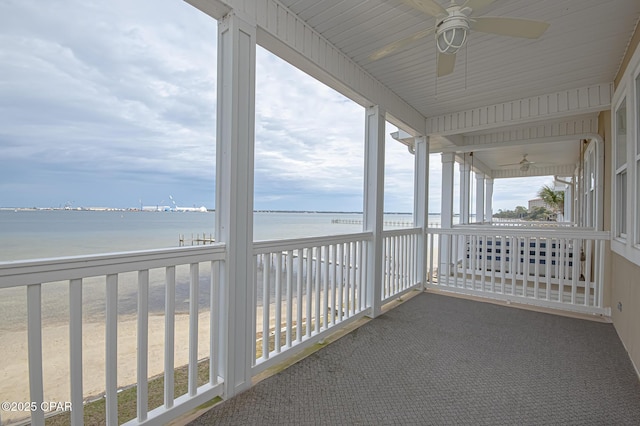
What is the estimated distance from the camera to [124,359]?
3.04 meters

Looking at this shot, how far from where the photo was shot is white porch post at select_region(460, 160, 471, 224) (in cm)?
654

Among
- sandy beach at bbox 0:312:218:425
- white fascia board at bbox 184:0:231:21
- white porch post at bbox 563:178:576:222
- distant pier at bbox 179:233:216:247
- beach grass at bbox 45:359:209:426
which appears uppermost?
white fascia board at bbox 184:0:231:21

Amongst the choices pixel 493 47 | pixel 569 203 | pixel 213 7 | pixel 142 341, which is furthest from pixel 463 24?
pixel 569 203

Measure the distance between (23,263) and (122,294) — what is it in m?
0.50

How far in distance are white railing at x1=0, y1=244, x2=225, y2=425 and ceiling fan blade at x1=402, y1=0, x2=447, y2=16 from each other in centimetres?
176

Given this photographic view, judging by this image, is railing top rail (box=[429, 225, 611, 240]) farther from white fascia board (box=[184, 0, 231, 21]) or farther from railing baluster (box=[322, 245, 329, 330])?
white fascia board (box=[184, 0, 231, 21])

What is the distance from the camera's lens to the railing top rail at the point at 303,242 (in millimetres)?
2181

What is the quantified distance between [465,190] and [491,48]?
14.4 feet

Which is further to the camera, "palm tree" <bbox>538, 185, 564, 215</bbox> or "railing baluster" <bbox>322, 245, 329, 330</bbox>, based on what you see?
"palm tree" <bbox>538, 185, 564, 215</bbox>

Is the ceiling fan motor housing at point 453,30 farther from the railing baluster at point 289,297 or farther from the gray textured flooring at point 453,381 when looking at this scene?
the gray textured flooring at point 453,381

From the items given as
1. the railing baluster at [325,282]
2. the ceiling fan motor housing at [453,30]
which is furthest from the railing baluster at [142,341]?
the ceiling fan motor housing at [453,30]

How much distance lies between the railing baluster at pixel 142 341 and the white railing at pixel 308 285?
0.70 metres

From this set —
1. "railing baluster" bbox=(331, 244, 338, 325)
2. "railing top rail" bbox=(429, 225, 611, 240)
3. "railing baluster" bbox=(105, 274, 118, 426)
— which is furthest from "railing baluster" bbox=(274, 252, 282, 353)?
"railing top rail" bbox=(429, 225, 611, 240)

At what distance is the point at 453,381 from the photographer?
2.16 meters
